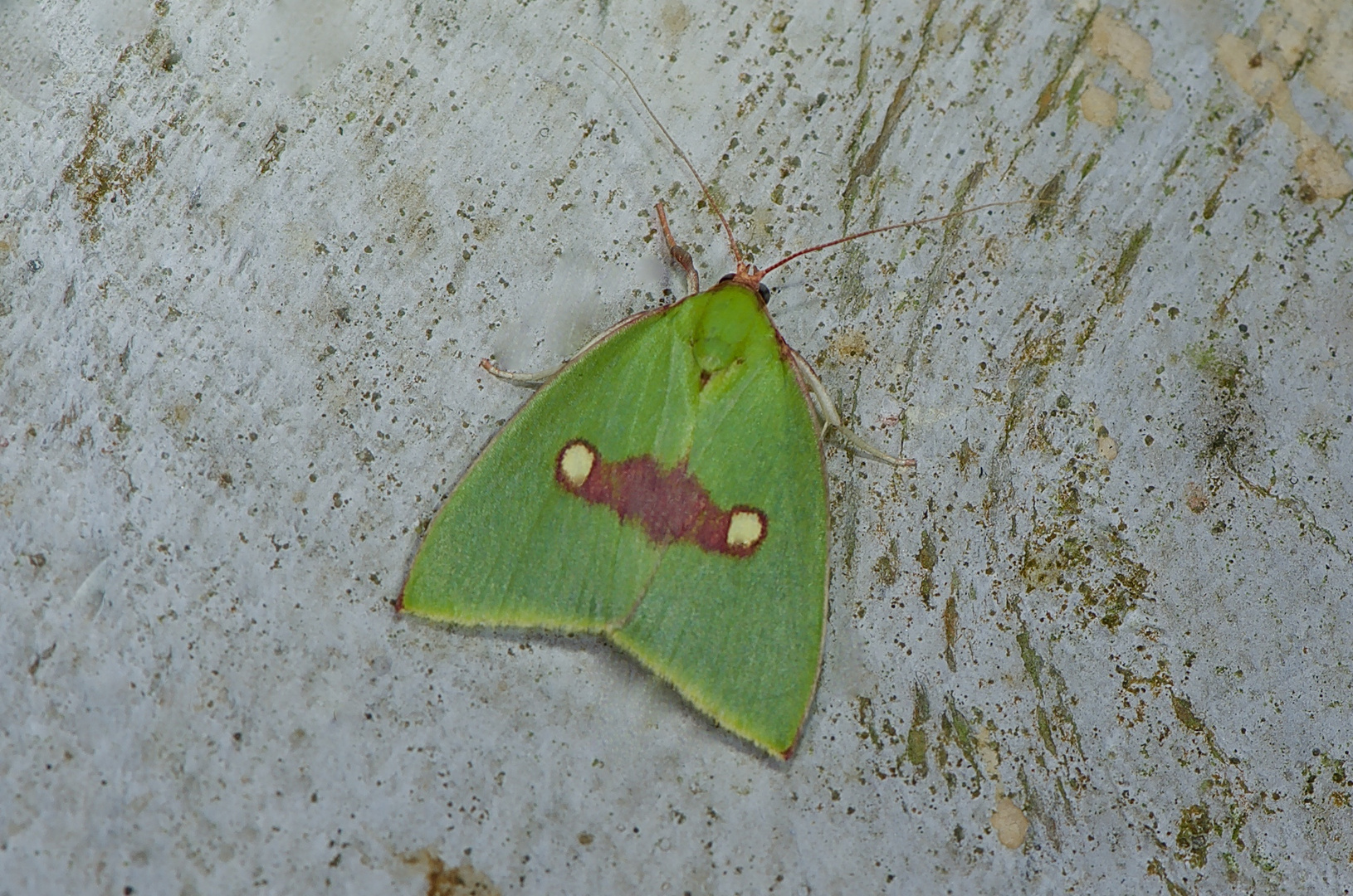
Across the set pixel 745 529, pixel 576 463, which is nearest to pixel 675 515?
pixel 745 529

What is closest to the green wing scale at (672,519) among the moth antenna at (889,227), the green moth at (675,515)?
the green moth at (675,515)

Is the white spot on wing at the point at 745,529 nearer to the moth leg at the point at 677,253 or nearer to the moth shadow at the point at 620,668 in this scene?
the moth shadow at the point at 620,668

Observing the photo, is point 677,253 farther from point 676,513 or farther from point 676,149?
point 676,513

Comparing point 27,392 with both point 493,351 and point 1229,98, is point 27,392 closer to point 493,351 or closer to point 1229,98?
point 493,351

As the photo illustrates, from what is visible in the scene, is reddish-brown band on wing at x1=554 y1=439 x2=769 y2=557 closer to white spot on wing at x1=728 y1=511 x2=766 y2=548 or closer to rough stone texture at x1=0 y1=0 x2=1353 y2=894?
white spot on wing at x1=728 y1=511 x2=766 y2=548

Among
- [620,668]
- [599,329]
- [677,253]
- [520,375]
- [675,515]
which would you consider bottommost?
[620,668]

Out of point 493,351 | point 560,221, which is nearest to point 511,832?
point 493,351
